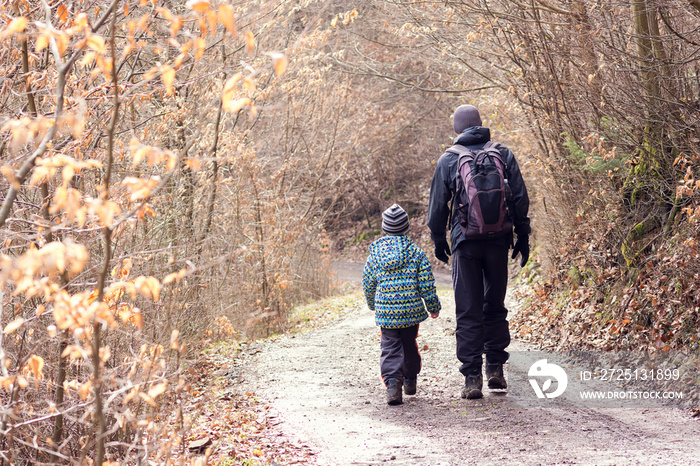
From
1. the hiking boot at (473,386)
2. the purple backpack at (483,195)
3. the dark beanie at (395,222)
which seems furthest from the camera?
the dark beanie at (395,222)

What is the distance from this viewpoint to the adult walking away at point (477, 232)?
18.5 ft

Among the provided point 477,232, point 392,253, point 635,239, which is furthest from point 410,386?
point 635,239

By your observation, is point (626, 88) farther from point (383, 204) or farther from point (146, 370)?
point (383, 204)

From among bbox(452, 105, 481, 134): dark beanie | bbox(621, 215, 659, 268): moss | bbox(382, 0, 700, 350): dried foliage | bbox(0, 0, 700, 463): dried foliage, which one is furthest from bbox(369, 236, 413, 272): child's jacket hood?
bbox(621, 215, 659, 268): moss

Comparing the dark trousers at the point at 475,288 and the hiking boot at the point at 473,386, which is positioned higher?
the dark trousers at the point at 475,288

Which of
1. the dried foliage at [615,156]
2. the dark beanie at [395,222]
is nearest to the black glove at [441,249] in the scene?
the dark beanie at [395,222]

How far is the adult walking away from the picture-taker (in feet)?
18.5

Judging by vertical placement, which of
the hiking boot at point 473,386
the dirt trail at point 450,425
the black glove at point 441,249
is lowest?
the dirt trail at point 450,425

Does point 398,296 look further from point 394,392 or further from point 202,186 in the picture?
point 202,186

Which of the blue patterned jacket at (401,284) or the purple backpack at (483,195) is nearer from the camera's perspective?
the purple backpack at (483,195)

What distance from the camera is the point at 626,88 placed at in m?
7.63

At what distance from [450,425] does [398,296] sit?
1221 mm

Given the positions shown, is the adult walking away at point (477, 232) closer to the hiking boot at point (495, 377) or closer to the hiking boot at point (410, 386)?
the hiking boot at point (495, 377)

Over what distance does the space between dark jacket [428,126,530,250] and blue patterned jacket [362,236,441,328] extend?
32cm
